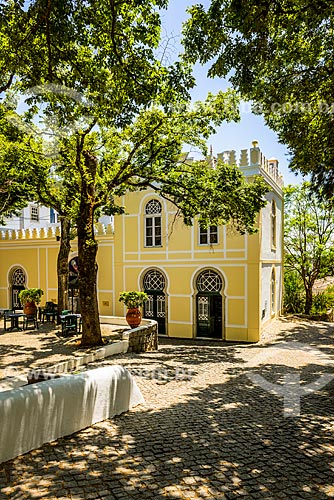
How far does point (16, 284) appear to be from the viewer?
2331cm

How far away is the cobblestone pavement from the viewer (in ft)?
11.7

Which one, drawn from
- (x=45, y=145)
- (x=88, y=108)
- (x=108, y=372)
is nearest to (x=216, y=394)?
(x=108, y=372)

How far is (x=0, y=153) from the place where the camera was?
1103cm

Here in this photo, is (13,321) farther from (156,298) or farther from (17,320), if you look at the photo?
(156,298)

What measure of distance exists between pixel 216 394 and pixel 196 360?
4363 millimetres

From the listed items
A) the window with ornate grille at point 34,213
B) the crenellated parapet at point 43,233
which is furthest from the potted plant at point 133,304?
the window with ornate grille at point 34,213

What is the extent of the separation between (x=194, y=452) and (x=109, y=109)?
6.55m

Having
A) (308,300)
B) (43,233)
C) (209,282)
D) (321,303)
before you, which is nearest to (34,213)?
(43,233)

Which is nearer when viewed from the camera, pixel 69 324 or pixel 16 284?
pixel 69 324

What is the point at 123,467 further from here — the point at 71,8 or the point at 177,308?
the point at 177,308

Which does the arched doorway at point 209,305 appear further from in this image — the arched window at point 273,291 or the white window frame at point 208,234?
the arched window at point 273,291

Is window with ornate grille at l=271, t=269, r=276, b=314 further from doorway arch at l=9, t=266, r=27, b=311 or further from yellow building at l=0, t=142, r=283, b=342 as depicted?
doorway arch at l=9, t=266, r=27, b=311

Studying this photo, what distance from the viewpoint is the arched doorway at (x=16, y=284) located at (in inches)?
Result: 909

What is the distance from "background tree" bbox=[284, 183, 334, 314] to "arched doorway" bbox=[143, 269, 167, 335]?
1103cm
